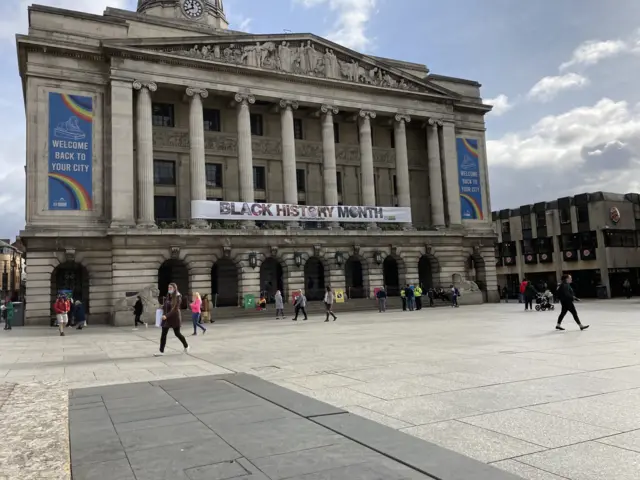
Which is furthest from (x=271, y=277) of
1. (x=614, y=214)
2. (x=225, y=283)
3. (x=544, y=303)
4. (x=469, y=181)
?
(x=614, y=214)

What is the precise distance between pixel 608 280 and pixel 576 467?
2262 inches

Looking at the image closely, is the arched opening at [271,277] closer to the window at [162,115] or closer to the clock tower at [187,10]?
the window at [162,115]

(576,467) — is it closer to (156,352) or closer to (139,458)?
(139,458)

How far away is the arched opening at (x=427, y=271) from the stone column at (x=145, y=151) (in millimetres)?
22799

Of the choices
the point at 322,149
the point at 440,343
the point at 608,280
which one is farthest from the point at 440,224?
the point at 440,343

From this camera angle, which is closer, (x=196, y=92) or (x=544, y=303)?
(x=544, y=303)

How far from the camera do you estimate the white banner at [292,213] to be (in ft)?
117

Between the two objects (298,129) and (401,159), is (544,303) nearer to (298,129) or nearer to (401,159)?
(401,159)

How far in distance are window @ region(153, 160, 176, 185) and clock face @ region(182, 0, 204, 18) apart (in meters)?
19.3

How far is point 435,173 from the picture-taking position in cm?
4659

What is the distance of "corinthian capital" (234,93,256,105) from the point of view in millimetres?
38625

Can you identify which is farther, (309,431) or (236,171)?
(236,171)

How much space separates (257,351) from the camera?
14844 mm

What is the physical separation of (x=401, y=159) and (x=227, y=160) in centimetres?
1487
